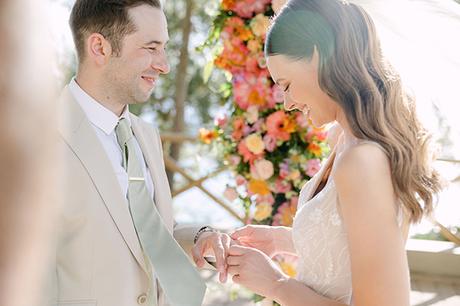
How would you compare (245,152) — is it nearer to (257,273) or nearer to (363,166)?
(257,273)

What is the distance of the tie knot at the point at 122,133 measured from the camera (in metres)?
2.00

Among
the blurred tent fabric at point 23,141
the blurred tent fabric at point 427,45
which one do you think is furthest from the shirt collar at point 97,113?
the blurred tent fabric at point 23,141

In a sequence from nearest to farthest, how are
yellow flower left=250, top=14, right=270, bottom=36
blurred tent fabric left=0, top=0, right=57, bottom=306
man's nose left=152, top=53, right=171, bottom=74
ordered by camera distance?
blurred tent fabric left=0, top=0, right=57, bottom=306, man's nose left=152, top=53, right=171, bottom=74, yellow flower left=250, top=14, right=270, bottom=36

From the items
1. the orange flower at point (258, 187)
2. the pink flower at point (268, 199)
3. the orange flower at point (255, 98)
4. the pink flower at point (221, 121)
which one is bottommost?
the pink flower at point (268, 199)

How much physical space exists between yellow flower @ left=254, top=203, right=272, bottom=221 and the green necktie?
149cm

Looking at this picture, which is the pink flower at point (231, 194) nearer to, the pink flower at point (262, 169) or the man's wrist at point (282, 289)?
the pink flower at point (262, 169)

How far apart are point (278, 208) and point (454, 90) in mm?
1545

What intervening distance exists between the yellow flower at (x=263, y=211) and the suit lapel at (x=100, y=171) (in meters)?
1.69

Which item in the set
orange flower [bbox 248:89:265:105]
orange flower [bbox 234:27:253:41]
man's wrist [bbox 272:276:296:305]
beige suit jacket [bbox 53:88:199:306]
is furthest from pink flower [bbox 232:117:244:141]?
man's wrist [bbox 272:276:296:305]

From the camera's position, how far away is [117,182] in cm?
188

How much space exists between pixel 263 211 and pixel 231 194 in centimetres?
28

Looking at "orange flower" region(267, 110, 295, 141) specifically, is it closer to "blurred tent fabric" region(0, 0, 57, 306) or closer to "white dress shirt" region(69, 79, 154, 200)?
"white dress shirt" region(69, 79, 154, 200)

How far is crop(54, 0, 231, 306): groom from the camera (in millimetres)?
1800

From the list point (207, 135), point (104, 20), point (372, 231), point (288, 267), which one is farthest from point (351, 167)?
point (207, 135)
